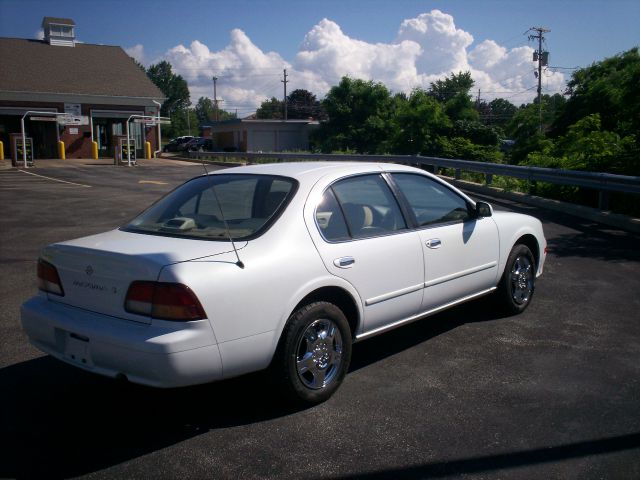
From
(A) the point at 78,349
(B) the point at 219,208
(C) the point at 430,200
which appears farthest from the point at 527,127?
(A) the point at 78,349

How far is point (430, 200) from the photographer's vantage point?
5.57 m

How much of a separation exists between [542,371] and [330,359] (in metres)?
1.71

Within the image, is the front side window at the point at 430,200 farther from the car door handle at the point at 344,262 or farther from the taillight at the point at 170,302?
the taillight at the point at 170,302

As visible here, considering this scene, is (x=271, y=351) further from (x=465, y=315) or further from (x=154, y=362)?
(x=465, y=315)

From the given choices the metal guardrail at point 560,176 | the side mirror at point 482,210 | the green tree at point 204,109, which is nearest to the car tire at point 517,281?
the side mirror at point 482,210

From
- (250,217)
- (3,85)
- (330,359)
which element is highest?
(3,85)

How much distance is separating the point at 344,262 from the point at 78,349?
1.82 metres

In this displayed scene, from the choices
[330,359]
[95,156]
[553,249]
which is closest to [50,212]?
[553,249]

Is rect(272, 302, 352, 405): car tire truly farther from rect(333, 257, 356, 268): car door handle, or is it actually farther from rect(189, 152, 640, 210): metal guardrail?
rect(189, 152, 640, 210): metal guardrail

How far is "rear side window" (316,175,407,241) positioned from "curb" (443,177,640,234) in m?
7.45

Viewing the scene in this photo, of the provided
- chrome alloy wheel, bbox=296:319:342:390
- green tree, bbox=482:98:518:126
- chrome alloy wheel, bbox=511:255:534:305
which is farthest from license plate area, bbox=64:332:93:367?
green tree, bbox=482:98:518:126

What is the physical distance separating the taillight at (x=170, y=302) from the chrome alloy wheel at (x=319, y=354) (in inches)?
31.8

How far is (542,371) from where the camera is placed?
487cm

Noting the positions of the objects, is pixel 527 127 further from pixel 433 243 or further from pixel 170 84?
pixel 170 84
